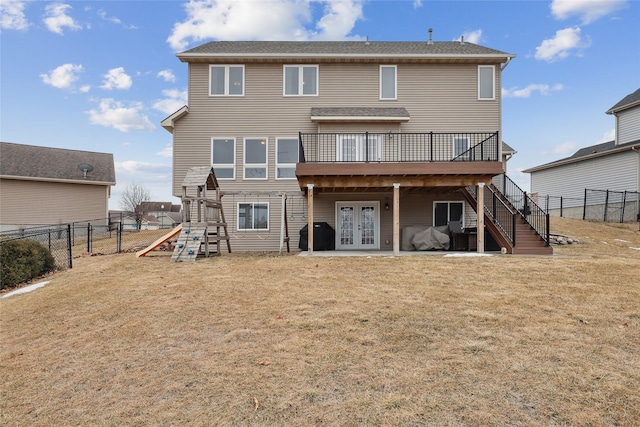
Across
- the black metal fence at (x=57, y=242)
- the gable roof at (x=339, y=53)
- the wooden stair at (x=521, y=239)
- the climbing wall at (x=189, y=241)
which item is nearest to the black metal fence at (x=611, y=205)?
the gable roof at (x=339, y=53)

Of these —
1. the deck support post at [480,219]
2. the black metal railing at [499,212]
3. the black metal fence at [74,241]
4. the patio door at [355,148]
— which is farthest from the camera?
the patio door at [355,148]

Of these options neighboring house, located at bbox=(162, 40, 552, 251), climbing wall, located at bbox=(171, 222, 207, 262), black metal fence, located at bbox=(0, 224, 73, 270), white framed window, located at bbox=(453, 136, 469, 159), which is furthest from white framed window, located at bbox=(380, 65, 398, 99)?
black metal fence, located at bbox=(0, 224, 73, 270)

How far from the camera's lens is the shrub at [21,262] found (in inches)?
328

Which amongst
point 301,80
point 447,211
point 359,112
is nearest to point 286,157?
point 301,80

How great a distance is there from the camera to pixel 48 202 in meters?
23.0

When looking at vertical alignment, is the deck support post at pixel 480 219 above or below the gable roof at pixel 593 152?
below

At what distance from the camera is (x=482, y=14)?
1591cm

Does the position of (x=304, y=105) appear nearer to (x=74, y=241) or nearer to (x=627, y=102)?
(x=74, y=241)

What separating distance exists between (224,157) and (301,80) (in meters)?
4.57

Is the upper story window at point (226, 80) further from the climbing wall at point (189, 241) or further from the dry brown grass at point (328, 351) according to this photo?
the dry brown grass at point (328, 351)

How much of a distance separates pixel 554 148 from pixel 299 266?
29.6 metres

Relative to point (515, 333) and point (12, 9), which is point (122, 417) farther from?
point (12, 9)

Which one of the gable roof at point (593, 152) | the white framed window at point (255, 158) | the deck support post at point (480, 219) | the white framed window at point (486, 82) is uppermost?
the white framed window at point (486, 82)

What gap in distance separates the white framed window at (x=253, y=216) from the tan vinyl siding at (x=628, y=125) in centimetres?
2283
